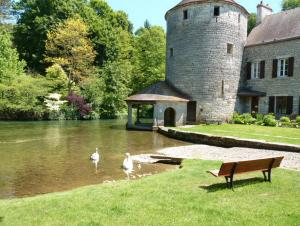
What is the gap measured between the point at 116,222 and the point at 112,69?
38.7 m

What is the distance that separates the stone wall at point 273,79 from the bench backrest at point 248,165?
66.9ft

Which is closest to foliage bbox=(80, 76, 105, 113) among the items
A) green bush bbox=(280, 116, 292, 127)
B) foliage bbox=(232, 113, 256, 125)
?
foliage bbox=(232, 113, 256, 125)

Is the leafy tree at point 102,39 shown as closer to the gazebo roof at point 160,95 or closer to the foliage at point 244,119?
the gazebo roof at point 160,95

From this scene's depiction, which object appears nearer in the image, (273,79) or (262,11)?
(273,79)

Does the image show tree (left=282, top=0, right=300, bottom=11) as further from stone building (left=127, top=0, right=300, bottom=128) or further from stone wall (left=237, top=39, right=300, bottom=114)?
stone wall (left=237, top=39, right=300, bottom=114)

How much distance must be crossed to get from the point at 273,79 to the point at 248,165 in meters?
22.6

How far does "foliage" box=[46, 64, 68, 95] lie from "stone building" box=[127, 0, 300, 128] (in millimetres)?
16572

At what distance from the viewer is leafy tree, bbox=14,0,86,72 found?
48.7m

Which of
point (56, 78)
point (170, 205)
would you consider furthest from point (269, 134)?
point (56, 78)

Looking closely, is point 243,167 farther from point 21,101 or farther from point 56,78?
point 56,78

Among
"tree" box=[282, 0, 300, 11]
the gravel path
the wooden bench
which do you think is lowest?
the gravel path

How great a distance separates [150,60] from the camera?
44656 millimetres

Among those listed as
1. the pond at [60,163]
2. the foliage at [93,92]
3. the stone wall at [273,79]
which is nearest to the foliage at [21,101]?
the foliage at [93,92]

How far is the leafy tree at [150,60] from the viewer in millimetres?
43906
